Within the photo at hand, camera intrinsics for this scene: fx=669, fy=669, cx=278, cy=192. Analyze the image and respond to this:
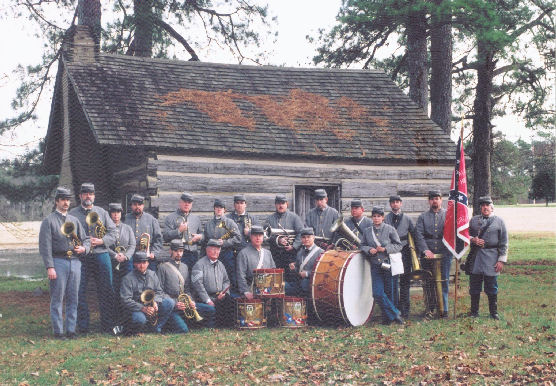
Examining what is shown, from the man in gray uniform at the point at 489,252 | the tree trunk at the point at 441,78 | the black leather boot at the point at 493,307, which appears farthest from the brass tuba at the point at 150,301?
the tree trunk at the point at 441,78

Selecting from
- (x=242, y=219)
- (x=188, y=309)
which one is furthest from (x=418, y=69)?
(x=188, y=309)

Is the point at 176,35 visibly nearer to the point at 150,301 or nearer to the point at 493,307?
the point at 150,301

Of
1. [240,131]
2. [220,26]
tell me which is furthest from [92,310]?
[220,26]

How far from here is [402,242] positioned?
11.8 metres

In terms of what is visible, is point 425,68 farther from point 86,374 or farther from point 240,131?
point 86,374

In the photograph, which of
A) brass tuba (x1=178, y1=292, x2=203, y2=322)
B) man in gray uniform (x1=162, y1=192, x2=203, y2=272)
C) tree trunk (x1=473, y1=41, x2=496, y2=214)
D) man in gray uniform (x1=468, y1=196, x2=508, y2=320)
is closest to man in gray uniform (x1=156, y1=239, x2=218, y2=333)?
brass tuba (x1=178, y1=292, x2=203, y2=322)

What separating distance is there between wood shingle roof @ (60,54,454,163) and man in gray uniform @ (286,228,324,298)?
3.50m

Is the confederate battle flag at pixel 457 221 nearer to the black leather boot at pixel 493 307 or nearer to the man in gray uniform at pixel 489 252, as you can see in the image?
the man in gray uniform at pixel 489 252

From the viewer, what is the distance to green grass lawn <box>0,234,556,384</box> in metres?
7.56

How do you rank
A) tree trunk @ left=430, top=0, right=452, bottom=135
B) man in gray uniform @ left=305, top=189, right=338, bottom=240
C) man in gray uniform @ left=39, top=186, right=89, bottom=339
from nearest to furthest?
1. man in gray uniform @ left=39, top=186, right=89, bottom=339
2. man in gray uniform @ left=305, top=189, right=338, bottom=240
3. tree trunk @ left=430, top=0, right=452, bottom=135

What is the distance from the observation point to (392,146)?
1570 cm

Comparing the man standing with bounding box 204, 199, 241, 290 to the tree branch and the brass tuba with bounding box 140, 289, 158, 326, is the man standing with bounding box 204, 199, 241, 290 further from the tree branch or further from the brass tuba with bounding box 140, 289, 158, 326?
the tree branch

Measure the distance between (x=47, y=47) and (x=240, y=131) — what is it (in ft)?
36.9

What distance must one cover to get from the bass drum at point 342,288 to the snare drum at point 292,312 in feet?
0.88
